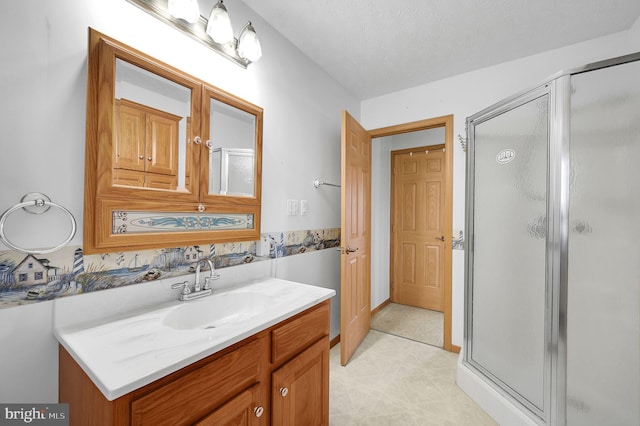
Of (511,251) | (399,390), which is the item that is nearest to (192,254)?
(399,390)

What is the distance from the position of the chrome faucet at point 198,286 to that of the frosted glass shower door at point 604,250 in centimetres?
174

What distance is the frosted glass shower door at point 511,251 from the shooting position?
4.66 ft

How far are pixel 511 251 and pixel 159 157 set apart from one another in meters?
1.95

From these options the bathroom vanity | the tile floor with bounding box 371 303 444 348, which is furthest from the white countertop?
the tile floor with bounding box 371 303 444 348

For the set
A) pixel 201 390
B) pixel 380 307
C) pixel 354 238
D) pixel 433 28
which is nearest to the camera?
pixel 201 390

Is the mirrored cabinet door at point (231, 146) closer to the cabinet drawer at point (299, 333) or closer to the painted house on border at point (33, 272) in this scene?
the painted house on border at point (33, 272)

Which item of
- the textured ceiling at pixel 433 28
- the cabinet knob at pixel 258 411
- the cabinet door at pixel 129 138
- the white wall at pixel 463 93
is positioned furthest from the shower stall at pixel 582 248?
the cabinet door at pixel 129 138

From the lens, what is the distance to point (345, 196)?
209 cm

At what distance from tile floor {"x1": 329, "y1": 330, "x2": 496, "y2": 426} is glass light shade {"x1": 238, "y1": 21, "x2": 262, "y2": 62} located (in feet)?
7.02

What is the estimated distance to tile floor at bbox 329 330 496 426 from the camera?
158 cm

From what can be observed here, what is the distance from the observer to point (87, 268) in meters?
0.98

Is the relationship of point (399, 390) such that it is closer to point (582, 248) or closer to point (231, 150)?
point (582, 248)

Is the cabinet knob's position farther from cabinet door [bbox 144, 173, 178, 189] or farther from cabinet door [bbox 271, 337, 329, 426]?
cabinet door [bbox 144, 173, 178, 189]

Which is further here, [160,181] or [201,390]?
[160,181]
